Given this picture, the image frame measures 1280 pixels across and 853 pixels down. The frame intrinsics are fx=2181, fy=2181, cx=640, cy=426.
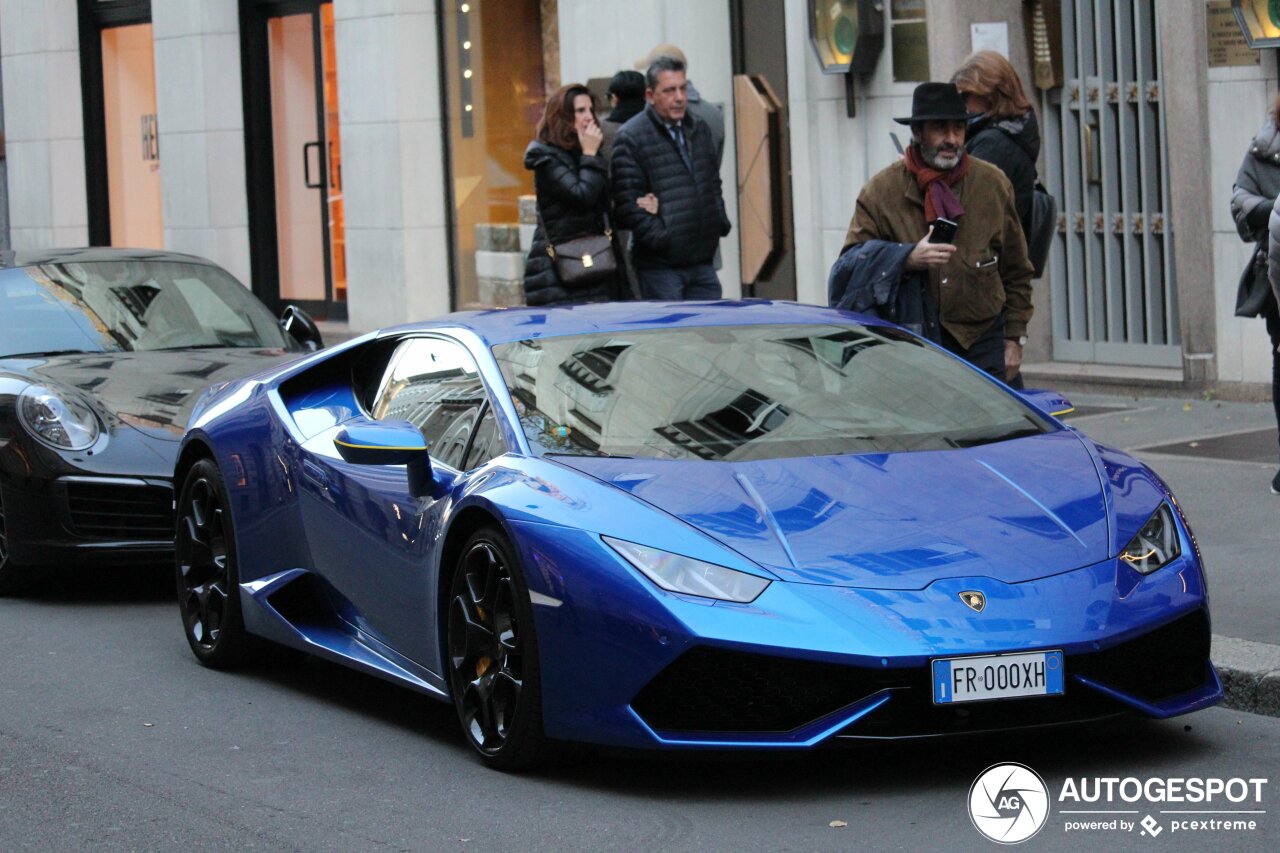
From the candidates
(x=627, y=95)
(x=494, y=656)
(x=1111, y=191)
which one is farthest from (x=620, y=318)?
(x=1111, y=191)

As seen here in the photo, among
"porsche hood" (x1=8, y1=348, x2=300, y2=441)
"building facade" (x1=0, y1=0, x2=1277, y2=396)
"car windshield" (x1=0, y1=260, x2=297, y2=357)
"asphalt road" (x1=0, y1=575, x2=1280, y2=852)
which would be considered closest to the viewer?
Answer: "asphalt road" (x1=0, y1=575, x2=1280, y2=852)

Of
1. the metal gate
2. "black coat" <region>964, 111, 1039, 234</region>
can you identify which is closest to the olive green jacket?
"black coat" <region>964, 111, 1039, 234</region>

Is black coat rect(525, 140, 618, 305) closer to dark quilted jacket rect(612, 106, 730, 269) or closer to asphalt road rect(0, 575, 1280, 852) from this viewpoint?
dark quilted jacket rect(612, 106, 730, 269)

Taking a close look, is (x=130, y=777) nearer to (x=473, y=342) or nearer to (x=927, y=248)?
(x=473, y=342)

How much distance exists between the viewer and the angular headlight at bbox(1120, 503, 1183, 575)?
544cm

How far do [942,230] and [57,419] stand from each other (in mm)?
3686

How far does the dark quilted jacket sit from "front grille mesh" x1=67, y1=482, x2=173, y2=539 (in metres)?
2.96

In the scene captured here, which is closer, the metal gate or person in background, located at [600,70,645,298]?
person in background, located at [600,70,645,298]

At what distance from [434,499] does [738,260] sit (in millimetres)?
10706

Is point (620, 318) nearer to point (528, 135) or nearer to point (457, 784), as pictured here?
point (457, 784)

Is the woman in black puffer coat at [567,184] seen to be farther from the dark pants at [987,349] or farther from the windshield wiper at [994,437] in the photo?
the windshield wiper at [994,437]

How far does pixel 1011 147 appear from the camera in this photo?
8.73 meters

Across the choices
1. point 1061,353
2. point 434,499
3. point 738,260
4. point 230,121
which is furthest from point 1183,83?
point 230,121

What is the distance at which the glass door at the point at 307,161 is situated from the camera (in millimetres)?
21766
